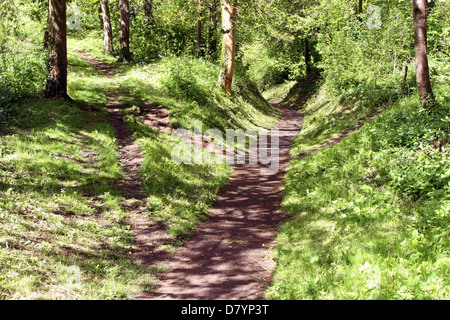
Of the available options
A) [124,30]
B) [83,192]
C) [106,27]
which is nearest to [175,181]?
[83,192]

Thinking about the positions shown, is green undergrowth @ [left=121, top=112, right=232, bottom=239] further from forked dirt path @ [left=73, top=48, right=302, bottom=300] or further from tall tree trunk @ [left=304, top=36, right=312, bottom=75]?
tall tree trunk @ [left=304, top=36, right=312, bottom=75]

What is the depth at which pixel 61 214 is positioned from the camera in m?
6.74

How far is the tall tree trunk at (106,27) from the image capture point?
23984mm

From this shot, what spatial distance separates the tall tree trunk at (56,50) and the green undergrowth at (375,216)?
776cm

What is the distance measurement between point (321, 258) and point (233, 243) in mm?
2053

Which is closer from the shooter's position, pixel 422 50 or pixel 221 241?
pixel 221 241

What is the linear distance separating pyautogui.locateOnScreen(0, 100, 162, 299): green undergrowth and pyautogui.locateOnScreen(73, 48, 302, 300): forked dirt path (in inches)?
13.6

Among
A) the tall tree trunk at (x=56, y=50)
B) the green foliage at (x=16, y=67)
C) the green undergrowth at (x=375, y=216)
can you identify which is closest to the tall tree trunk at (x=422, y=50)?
the green undergrowth at (x=375, y=216)

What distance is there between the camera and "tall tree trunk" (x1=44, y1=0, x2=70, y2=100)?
1118 cm

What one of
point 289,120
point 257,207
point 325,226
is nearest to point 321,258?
point 325,226

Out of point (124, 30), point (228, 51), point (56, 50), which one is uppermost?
point (124, 30)

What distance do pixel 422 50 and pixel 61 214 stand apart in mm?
8540

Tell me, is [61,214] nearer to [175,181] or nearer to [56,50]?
[175,181]
